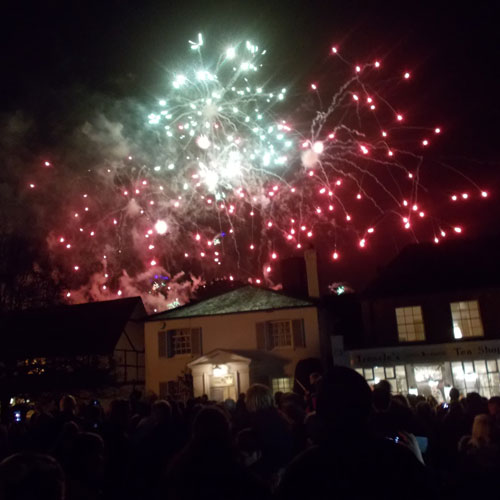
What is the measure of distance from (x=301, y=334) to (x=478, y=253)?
8906 mm

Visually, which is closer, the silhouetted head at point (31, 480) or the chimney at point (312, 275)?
the silhouetted head at point (31, 480)

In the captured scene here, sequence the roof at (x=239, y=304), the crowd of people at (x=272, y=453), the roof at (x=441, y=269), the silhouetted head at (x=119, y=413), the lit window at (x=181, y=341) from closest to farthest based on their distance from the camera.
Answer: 1. the crowd of people at (x=272, y=453)
2. the silhouetted head at (x=119, y=413)
3. the roof at (x=441, y=269)
4. the roof at (x=239, y=304)
5. the lit window at (x=181, y=341)

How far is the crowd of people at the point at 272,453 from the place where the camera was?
221 centimetres

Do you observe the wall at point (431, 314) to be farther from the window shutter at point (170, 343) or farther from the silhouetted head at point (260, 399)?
the silhouetted head at point (260, 399)

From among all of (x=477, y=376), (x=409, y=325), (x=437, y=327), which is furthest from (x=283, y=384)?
(x=477, y=376)

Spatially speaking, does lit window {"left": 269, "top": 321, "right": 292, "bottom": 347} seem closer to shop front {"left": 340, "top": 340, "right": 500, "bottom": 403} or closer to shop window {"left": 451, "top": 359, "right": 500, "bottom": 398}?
shop front {"left": 340, "top": 340, "right": 500, "bottom": 403}

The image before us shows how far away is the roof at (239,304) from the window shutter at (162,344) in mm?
809

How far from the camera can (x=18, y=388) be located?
23.5m

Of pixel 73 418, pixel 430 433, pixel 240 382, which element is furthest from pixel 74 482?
pixel 240 382

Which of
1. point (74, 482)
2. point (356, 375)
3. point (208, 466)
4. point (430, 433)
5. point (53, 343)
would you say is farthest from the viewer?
point (53, 343)

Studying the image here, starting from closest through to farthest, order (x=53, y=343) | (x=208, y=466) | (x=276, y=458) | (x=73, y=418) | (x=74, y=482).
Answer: (x=208, y=466) < (x=74, y=482) < (x=276, y=458) < (x=73, y=418) < (x=53, y=343)

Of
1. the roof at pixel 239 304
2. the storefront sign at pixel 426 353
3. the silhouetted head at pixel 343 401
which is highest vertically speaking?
the roof at pixel 239 304

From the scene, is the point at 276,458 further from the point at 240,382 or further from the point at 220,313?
the point at 220,313

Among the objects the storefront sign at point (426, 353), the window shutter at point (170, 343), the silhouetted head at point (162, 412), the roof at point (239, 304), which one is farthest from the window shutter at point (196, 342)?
the silhouetted head at point (162, 412)
